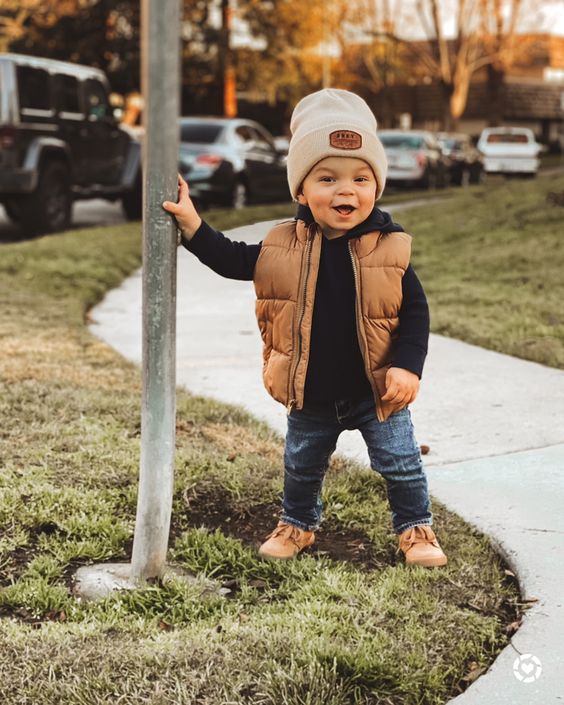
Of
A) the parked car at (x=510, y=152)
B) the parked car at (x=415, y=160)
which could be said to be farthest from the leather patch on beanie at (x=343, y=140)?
the parked car at (x=510, y=152)

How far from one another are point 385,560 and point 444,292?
527 centimetres

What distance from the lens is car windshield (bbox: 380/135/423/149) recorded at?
2366cm

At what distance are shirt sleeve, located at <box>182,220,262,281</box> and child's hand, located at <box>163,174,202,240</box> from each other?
4 cm

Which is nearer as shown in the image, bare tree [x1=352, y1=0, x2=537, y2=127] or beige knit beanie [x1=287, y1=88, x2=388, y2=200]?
beige knit beanie [x1=287, y1=88, x2=388, y2=200]

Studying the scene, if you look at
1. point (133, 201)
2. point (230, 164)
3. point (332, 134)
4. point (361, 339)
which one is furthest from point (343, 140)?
point (133, 201)

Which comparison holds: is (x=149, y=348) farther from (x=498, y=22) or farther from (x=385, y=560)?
(x=498, y=22)

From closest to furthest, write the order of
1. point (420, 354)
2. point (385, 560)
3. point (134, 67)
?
point (420, 354) < point (385, 560) < point (134, 67)

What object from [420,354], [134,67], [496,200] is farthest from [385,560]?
[134,67]

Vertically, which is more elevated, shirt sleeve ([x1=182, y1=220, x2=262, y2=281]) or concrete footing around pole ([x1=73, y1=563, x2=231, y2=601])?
shirt sleeve ([x1=182, y1=220, x2=262, y2=281])

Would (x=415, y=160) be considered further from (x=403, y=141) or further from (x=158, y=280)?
(x=158, y=280)

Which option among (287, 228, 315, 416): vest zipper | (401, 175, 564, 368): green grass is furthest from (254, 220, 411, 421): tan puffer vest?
(401, 175, 564, 368): green grass

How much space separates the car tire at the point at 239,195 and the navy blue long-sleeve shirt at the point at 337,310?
36.6 feet

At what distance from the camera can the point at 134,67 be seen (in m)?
30.4

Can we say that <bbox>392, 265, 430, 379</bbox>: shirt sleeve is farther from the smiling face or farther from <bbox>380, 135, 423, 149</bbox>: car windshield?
<bbox>380, 135, 423, 149</bbox>: car windshield
